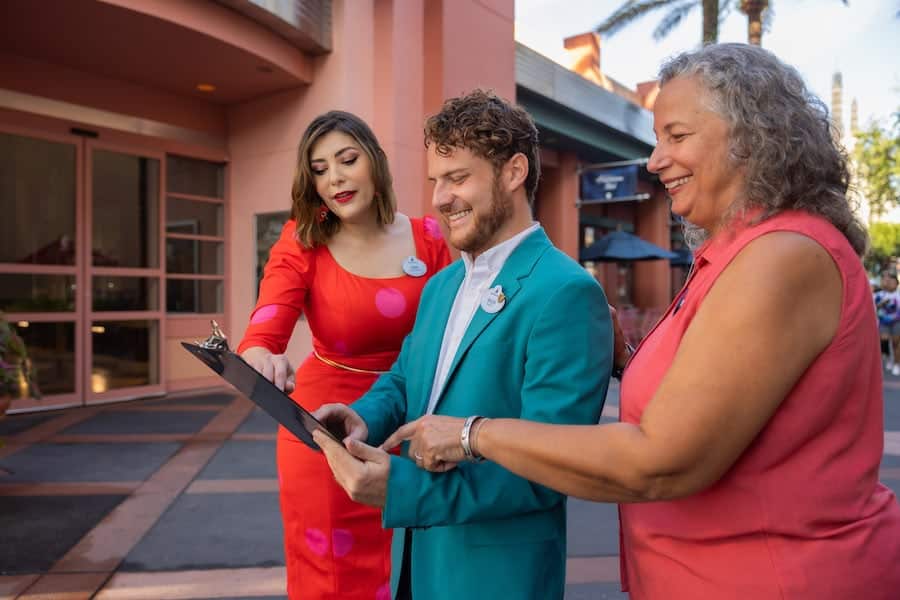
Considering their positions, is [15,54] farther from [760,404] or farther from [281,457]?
[760,404]

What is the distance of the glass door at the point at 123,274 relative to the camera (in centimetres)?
799

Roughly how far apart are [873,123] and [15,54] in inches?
770

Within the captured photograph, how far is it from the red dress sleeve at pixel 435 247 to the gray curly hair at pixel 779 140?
4.67ft

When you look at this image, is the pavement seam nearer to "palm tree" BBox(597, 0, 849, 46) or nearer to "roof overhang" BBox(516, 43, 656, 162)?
"roof overhang" BBox(516, 43, 656, 162)

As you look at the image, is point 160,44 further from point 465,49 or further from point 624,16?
point 624,16

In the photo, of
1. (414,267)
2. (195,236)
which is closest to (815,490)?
(414,267)

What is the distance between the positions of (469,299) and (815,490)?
80 centimetres

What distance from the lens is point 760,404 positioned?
962 millimetres

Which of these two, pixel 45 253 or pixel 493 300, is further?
pixel 45 253

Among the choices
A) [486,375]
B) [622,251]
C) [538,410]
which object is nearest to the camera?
[538,410]

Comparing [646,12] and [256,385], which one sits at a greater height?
[646,12]

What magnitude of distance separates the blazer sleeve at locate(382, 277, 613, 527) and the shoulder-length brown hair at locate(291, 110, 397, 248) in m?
1.20

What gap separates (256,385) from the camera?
130 cm

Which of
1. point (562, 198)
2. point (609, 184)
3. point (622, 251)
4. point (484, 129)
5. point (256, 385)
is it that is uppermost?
point (609, 184)
